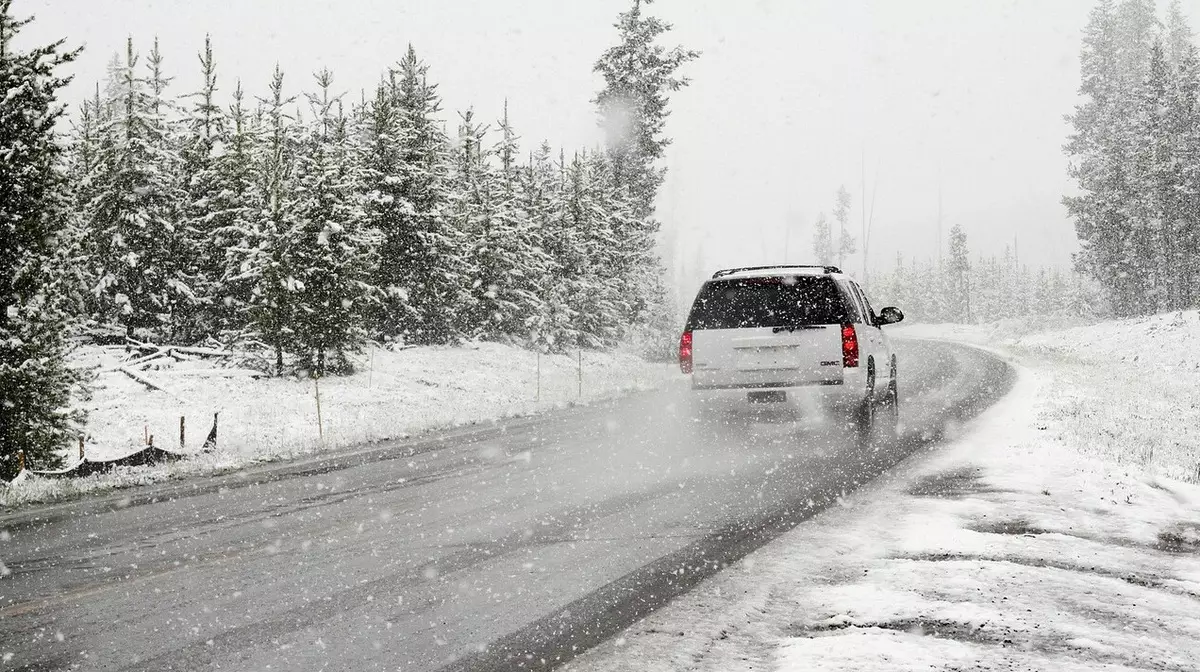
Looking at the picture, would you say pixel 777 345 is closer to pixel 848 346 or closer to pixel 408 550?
pixel 848 346

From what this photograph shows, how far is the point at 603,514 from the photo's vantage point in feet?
22.2

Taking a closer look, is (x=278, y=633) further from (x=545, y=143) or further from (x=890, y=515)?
(x=545, y=143)

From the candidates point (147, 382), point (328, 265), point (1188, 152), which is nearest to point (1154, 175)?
point (1188, 152)

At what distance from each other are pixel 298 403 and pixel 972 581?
18.7 m

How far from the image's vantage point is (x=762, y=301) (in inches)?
420

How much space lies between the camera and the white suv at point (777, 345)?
10297 mm

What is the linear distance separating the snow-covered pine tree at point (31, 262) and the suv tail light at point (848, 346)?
1100cm

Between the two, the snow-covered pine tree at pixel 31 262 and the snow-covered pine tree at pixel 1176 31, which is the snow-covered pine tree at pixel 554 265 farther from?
the snow-covered pine tree at pixel 1176 31

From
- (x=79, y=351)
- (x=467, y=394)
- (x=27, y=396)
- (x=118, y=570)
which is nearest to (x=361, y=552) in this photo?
(x=118, y=570)

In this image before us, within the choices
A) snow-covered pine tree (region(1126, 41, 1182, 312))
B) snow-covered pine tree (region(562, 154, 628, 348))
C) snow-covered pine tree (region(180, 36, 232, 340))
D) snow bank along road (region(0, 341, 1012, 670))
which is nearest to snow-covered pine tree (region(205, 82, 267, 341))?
snow-covered pine tree (region(180, 36, 232, 340))

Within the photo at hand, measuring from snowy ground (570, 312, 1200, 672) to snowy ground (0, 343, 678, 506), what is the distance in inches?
303

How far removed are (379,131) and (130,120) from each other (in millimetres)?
7793

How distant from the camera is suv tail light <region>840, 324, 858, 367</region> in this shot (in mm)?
10320

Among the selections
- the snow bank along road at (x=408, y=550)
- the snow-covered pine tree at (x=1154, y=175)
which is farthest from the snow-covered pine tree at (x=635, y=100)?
the snow bank along road at (x=408, y=550)
